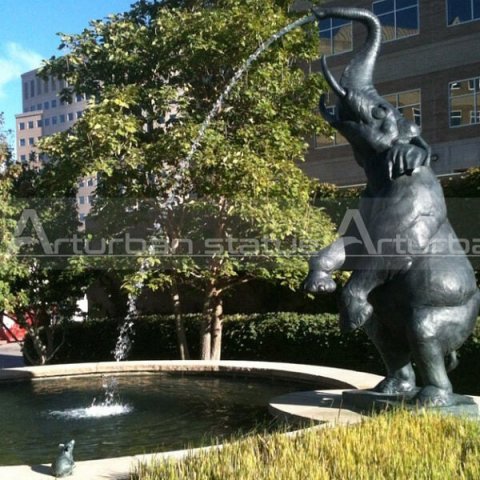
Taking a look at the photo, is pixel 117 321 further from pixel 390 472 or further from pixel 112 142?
pixel 390 472

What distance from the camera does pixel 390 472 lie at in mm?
3246

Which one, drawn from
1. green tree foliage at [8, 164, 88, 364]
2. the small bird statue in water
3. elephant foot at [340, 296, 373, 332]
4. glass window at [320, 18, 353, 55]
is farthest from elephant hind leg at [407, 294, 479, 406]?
glass window at [320, 18, 353, 55]

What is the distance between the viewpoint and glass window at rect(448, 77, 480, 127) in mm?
24125

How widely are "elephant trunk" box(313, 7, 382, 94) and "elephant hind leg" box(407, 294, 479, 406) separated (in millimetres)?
1801

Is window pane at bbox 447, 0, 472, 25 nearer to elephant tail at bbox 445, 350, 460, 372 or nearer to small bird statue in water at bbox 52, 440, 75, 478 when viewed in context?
elephant tail at bbox 445, 350, 460, 372

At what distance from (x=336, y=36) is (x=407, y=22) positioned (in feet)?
10.7

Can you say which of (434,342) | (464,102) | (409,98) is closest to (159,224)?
(434,342)

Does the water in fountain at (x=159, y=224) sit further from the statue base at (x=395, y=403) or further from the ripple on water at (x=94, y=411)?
the statue base at (x=395, y=403)

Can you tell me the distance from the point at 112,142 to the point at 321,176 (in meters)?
18.5

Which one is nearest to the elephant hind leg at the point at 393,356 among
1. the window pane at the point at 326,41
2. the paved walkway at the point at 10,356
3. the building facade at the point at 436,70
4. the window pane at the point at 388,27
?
the paved walkway at the point at 10,356

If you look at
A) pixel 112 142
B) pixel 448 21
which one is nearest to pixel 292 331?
pixel 112 142

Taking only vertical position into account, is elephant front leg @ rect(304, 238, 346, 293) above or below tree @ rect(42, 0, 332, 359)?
below

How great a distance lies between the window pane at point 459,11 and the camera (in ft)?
77.8

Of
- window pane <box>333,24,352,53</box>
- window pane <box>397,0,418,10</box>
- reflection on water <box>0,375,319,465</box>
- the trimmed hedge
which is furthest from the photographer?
window pane <box>333,24,352,53</box>
